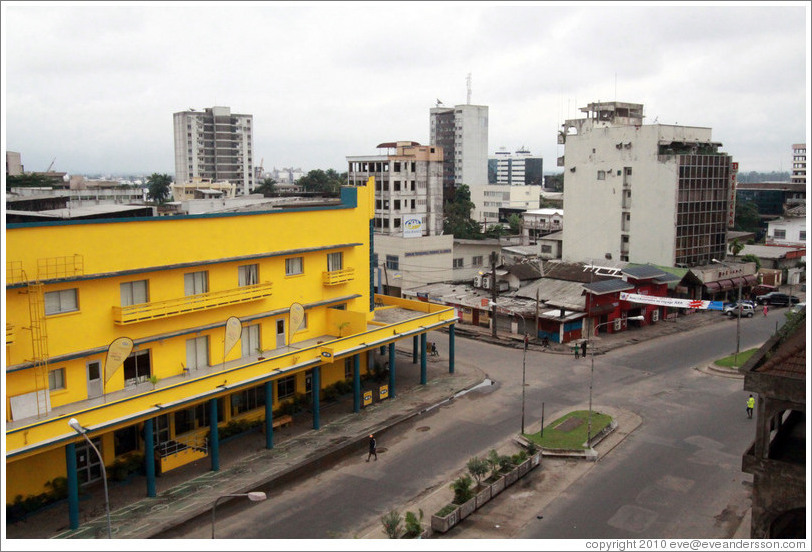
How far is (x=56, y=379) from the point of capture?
1059 inches

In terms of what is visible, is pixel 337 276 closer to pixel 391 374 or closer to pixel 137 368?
pixel 391 374

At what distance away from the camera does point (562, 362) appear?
153ft

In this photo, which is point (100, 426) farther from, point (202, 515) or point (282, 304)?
point (282, 304)

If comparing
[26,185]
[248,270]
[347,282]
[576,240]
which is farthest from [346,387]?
[26,185]

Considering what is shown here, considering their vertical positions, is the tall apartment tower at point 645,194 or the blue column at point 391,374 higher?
the tall apartment tower at point 645,194

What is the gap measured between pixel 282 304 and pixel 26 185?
81736 mm

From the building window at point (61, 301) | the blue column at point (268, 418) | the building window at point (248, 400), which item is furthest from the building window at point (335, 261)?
the building window at point (61, 301)

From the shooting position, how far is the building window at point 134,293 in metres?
28.9

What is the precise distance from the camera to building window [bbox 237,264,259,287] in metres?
33.5

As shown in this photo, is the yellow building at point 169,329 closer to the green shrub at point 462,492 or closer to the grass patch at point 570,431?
the grass patch at point 570,431

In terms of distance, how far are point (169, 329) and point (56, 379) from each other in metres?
5.07

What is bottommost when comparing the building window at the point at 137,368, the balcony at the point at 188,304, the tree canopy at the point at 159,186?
the building window at the point at 137,368

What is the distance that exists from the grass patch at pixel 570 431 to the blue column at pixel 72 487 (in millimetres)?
19016

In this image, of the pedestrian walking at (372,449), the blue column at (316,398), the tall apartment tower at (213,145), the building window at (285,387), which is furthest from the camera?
the tall apartment tower at (213,145)
